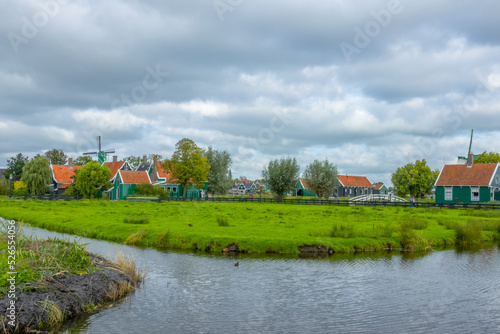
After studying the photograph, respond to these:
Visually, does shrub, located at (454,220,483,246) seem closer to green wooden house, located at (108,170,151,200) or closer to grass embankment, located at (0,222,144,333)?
grass embankment, located at (0,222,144,333)

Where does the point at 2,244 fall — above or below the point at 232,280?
above

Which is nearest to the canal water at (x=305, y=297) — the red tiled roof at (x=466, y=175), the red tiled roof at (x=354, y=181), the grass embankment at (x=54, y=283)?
the grass embankment at (x=54, y=283)

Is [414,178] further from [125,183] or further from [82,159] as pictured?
[82,159]

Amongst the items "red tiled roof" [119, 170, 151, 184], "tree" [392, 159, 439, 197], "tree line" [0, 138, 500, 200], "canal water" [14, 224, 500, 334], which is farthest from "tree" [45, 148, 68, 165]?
"canal water" [14, 224, 500, 334]

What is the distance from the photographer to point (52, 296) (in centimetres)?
1272

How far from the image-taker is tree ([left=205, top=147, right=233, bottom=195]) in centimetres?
9300

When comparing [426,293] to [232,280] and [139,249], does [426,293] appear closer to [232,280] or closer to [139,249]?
Answer: [232,280]

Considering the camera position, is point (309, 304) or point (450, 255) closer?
point (309, 304)

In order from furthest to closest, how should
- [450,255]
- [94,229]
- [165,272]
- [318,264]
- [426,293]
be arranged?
[94,229] < [450,255] < [318,264] < [165,272] < [426,293]

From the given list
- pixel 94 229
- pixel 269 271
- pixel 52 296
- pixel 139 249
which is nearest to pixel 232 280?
pixel 269 271

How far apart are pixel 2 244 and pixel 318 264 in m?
14.7

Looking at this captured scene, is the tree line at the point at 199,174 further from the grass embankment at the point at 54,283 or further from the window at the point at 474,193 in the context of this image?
the grass embankment at the point at 54,283

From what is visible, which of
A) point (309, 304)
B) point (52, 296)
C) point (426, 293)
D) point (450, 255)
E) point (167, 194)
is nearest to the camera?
point (52, 296)

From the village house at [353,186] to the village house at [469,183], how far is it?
50.3m
